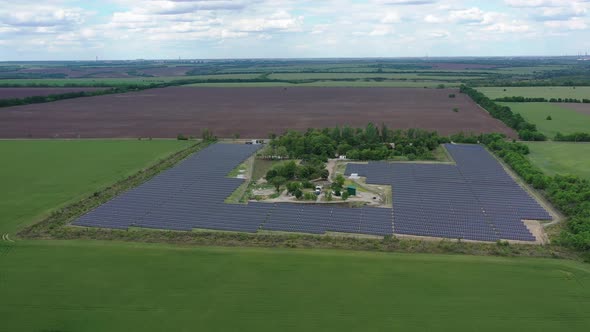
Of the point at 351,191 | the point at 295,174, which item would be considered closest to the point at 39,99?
the point at 295,174

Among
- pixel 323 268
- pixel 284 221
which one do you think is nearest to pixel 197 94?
pixel 284 221

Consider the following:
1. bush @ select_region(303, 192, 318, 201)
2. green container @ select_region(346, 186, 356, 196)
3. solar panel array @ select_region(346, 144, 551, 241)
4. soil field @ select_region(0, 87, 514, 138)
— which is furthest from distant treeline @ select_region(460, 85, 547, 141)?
bush @ select_region(303, 192, 318, 201)

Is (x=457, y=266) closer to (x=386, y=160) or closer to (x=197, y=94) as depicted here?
(x=386, y=160)

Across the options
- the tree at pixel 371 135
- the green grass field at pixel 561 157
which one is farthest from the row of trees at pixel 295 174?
the green grass field at pixel 561 157

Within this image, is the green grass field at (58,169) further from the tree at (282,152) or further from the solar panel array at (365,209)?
the tree at (282,152)

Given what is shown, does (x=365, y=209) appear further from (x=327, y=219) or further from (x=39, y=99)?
(x=39, y=99)

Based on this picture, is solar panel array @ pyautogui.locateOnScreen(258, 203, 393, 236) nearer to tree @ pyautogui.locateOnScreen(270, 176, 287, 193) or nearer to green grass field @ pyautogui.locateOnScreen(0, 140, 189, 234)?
tree @ pyautogui.locateOnScreen(270, 176, 287, 193)
